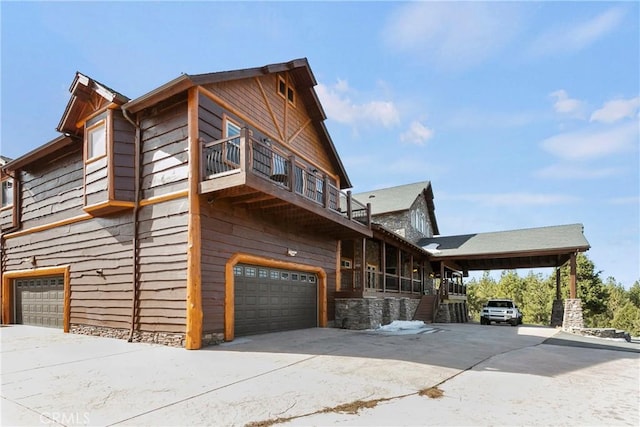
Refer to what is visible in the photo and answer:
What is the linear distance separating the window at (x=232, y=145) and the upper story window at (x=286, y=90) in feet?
11.6

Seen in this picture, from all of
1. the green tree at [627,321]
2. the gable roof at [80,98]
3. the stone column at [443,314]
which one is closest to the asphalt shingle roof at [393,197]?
the stone column at [443,314]

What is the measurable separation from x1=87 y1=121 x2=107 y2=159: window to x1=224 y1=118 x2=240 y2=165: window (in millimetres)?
3297

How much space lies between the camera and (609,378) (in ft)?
22.9

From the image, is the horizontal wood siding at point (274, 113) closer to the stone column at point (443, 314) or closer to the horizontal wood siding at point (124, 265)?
the horizontal wood siding at point (124, 265)

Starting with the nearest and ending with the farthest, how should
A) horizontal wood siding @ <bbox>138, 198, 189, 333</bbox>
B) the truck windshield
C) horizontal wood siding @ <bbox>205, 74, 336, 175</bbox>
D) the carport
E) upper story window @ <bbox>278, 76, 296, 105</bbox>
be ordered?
horizontal wood siding @ <bbox>138, 198, 189, 333</bbox> < horizontal wood siding @ <bbox>205, 74, 336, 175</bbox> < upper story window @ <bbox>278, 76, 296, 105</bbox> < the carport < the truck windshield

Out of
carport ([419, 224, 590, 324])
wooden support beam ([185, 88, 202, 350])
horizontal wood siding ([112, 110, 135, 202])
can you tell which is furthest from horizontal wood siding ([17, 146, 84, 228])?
carport ([419, 224, 590, 324])

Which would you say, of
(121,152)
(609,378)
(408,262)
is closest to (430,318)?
(408,262)

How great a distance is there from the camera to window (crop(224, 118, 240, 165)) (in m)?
9.87

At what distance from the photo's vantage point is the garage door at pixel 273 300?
10.2 m

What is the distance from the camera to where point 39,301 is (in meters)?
13.2

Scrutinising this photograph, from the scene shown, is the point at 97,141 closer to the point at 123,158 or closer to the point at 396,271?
the point at 123,158

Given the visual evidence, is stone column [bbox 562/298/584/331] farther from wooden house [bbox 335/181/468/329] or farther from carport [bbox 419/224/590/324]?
wooden house [bbox 335/181/468/329]

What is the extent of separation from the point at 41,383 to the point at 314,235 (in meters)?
9.45

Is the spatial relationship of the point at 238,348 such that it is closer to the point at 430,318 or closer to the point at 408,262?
the point at 430,318
